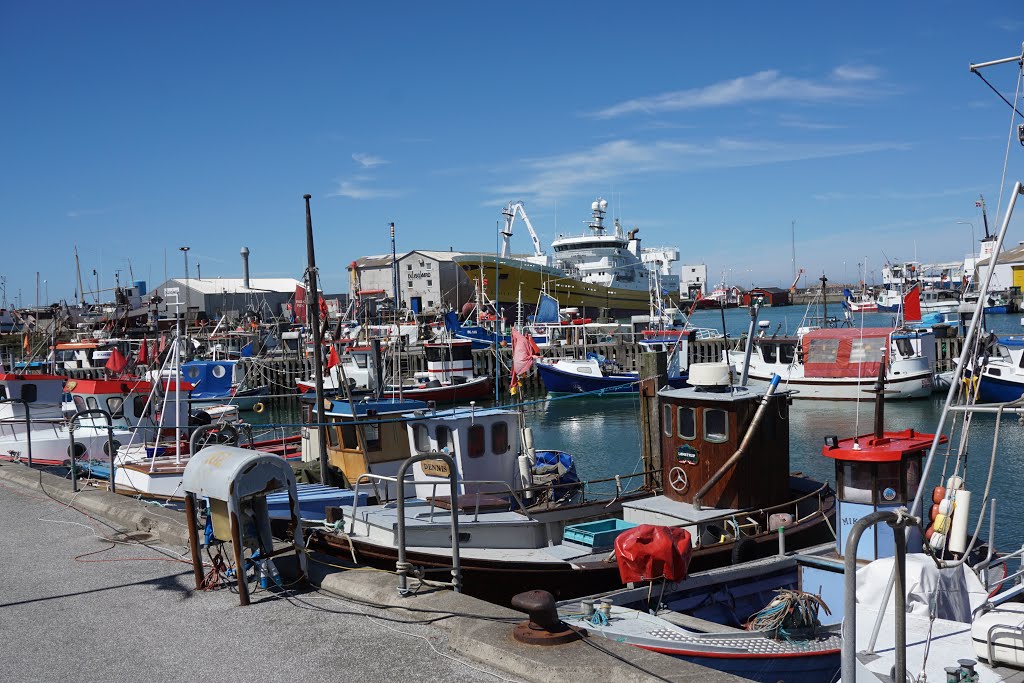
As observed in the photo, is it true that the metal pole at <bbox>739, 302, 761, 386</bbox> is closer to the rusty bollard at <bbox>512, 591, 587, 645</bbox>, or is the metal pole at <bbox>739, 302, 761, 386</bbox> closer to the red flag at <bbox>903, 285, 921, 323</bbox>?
the rusty bollard at <bbox>512, 591, 587, 645</bbox>

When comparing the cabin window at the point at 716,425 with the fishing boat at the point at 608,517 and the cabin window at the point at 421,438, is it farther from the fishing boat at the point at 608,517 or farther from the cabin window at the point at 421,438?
the cabin window at the point at 421,438

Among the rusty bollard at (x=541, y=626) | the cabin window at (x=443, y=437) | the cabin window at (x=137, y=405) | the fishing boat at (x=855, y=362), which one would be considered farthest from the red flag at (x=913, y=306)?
the rusty bollard at (x=541, y=626)

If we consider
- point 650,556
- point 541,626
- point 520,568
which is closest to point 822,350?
point 520,568

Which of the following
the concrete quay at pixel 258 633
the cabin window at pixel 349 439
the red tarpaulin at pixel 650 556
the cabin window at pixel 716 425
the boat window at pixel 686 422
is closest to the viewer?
the concrete quay at pixel 258 633

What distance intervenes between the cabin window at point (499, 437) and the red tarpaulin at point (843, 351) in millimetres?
29137

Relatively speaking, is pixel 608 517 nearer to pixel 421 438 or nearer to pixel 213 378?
pixel 421 438

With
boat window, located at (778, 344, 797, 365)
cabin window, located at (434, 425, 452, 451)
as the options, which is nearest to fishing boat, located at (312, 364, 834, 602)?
cabin window, located at (434, 425, 452, 451)

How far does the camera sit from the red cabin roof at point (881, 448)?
11305 millimetres

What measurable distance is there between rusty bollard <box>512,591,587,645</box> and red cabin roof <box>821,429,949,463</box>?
240 inches

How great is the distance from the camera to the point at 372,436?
1557 cm

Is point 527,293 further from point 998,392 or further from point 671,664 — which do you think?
point 671,664

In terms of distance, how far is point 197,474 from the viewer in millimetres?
8078

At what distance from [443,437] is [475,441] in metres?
0.56

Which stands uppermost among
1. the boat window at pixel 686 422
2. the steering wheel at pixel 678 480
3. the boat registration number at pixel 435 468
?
the boat window at pixel 686 422
